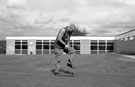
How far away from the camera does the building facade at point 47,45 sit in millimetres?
40781

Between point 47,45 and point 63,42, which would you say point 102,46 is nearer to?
point 47,45

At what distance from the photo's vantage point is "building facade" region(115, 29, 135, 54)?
2947 cm

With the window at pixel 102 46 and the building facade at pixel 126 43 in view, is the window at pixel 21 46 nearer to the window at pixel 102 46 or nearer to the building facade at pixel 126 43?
the window at pixel 102 46

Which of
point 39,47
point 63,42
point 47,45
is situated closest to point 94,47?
point 47,45

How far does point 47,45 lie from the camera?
40969 mm

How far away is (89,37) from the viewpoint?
135ft

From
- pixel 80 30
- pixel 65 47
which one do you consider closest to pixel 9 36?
pixel 65 47

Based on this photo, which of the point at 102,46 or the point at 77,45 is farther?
the point at 77,45

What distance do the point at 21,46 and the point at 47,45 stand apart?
5.61 meters

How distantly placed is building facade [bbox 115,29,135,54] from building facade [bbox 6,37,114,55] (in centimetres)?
329

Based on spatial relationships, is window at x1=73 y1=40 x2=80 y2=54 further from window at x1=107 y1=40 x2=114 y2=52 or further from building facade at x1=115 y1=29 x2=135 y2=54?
building facade at x1=115 y1=29 x2=135 y2=54

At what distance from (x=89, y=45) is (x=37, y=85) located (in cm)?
3619

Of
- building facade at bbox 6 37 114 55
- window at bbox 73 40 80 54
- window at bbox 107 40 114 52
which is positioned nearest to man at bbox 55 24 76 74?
building facade at bbox 6 37 114 55

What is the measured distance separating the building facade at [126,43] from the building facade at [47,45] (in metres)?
3.29
